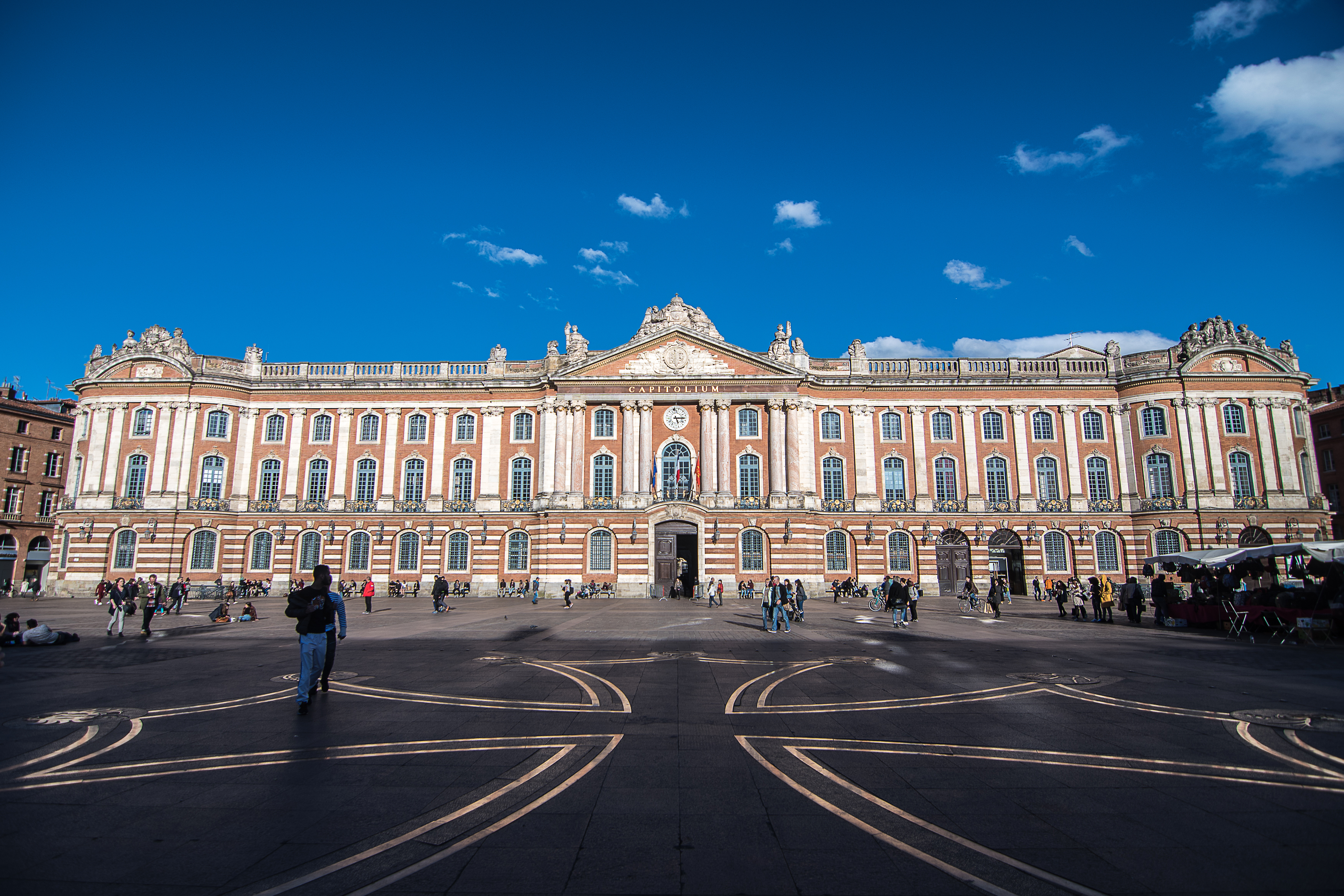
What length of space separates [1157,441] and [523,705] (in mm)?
50312

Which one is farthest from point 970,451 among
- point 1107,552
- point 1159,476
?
point 1159,476

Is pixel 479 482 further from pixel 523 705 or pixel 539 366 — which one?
pixel 523 705

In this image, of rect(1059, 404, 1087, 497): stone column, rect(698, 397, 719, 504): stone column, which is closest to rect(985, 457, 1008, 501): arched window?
rect(1059, 404, 1087, 497): stone column

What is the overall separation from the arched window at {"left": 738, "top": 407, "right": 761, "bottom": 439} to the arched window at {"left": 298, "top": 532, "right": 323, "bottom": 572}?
29980mm

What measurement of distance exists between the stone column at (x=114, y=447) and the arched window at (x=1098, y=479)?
65.5 metres

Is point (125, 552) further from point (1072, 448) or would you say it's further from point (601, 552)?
point (1072, 448)

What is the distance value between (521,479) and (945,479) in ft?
96.9

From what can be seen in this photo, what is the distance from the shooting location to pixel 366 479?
163 ft

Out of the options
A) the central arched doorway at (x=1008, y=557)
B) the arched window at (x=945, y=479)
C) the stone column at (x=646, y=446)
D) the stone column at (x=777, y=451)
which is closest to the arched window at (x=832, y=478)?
the stone column at (x=777, y=451)

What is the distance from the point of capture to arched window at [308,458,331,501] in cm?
4931

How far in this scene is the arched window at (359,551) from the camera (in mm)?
48281

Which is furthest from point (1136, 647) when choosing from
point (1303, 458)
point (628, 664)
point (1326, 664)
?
point (1303, 458)

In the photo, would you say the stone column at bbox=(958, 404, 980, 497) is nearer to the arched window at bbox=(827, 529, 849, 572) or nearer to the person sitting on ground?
the arched window at bbox=(827, 529, 849, 572)

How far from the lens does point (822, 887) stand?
16.6 feet
